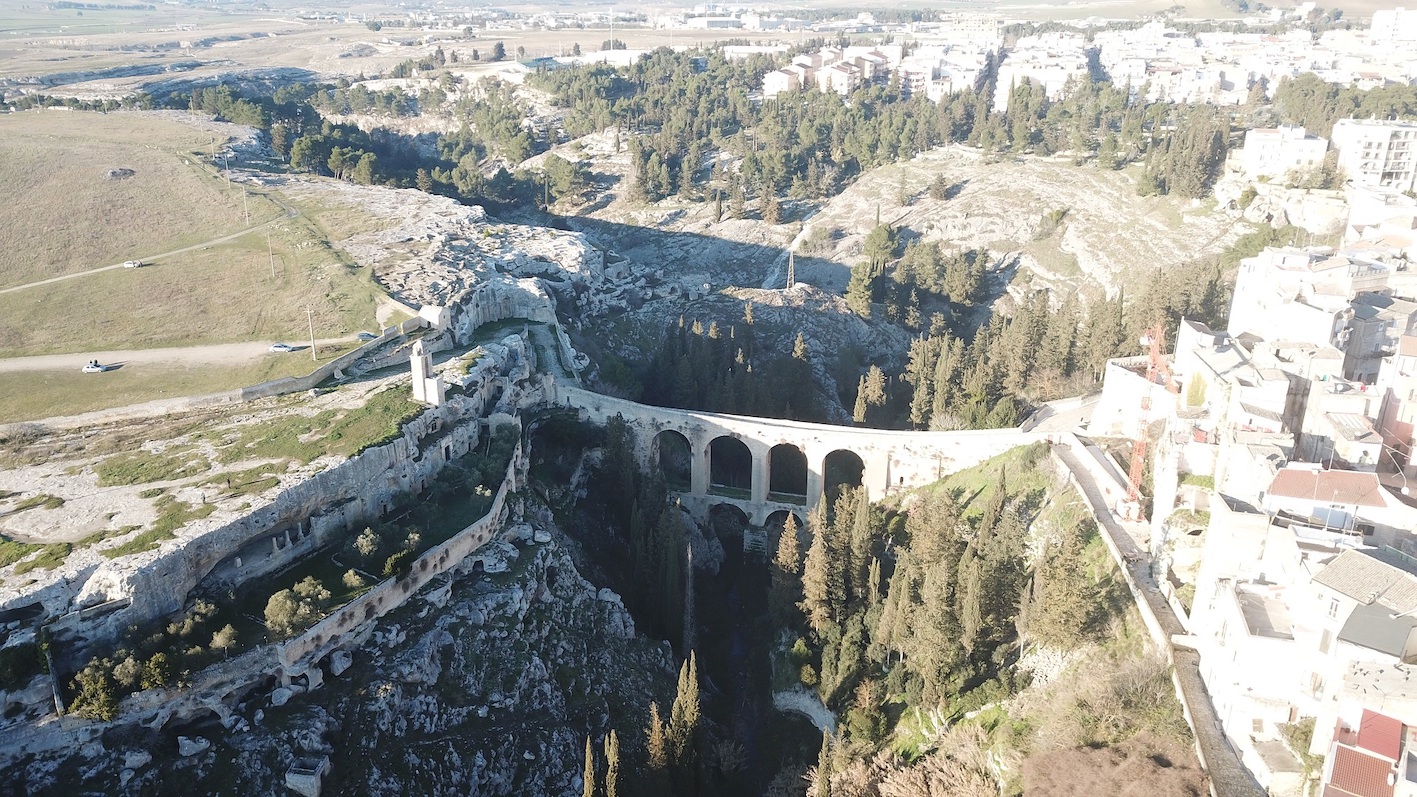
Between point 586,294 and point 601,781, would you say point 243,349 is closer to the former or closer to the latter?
point 586,294

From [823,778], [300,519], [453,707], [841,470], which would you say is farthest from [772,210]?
[823,778]

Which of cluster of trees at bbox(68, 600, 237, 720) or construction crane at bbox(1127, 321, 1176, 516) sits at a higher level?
construction crane at bbox(1127, 321, 1176, 516)

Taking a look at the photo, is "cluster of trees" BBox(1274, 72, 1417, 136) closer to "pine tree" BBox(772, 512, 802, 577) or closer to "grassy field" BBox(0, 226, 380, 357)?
"pine tree" BBox(772, 512, 802, 577)

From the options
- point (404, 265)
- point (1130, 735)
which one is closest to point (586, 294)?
point (404, 265)

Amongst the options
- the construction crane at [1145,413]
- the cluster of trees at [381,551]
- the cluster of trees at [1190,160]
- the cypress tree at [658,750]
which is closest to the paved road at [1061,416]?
the construction crane at [1145,413]

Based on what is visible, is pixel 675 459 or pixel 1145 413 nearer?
pixel 1145 413

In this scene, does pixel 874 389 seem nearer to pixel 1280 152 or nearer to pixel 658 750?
pixel 658 750

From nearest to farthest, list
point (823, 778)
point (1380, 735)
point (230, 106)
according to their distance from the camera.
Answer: point (1380, 735), point (823, 778), point (230, 106)

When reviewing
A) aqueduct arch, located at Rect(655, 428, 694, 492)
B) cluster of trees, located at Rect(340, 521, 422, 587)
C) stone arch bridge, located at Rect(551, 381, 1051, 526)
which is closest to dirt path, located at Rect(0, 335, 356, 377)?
stone arch bridge, located at Rect(551, 381, 1051, 526)
